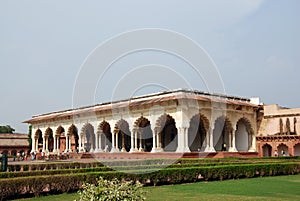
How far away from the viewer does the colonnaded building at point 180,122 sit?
28578 mm

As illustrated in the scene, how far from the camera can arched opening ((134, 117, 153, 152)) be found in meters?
31.8

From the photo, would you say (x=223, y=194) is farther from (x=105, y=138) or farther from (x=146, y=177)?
(x=105, y=138)

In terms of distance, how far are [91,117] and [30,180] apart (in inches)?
1040

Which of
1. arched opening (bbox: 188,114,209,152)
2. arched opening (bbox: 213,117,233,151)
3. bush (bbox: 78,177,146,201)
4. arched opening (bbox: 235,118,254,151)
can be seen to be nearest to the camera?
bush (bbox: 78,177,146,201)

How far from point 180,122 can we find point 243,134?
31.6 ft

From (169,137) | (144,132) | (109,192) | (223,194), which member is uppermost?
(144,132)

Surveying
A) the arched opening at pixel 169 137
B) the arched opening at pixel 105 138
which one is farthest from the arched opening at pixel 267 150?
the arched opening at pixel 105 138

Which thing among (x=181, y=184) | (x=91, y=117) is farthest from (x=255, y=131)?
(x=181, y=184)

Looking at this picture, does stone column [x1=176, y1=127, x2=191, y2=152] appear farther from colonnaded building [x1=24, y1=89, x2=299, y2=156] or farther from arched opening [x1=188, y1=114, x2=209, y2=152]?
arched opening [x1=188, y1=114, x2=209, y2=152]

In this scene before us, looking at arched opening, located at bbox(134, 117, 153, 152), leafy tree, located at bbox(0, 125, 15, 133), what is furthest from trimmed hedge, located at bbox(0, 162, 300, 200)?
leafy tree, located at bbox(0, 125, 15, 133)

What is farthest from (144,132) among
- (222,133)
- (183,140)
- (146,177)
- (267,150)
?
(146,177)

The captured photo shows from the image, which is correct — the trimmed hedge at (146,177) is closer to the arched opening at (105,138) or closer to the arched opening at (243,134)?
the arched opening at (243,134)

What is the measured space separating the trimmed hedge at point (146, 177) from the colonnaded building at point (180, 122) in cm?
1122

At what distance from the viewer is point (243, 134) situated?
35125 mm
